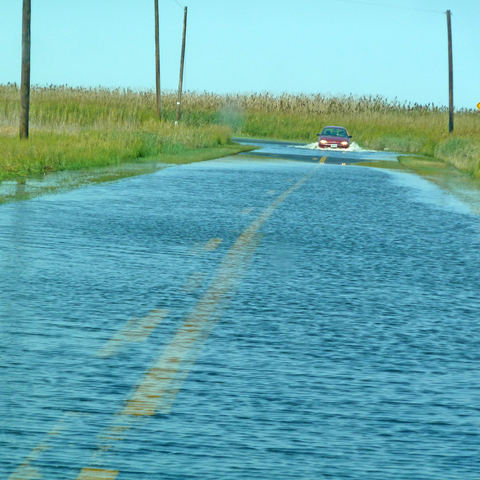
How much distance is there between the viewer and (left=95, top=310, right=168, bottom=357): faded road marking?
20.0 ft

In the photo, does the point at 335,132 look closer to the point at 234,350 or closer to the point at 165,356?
the point at 234,350

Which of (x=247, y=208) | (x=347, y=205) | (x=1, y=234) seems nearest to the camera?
(x=1, y=234)

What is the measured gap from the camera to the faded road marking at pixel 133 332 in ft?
20.0

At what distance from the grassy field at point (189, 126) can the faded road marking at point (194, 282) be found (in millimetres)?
11777

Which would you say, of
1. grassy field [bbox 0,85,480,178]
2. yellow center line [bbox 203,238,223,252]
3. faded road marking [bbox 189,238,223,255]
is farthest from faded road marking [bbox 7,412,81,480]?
grassy field [bbox 0,85,480,178]

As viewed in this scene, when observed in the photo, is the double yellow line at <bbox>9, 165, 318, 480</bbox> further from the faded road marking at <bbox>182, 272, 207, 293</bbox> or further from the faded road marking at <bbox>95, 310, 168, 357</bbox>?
the faded road marking at <bbox>182, 272, 207, 293</bbox>

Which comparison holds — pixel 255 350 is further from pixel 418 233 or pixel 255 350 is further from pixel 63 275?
pixel 418 233

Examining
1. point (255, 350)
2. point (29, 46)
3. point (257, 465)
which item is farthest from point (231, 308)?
point (29, 46)

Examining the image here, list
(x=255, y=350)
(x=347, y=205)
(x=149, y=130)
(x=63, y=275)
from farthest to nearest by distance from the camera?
1. (x=149, y=130)
2. (x=347, y=205)
3. (x=63, y=275)
4. (x=255, y=350)

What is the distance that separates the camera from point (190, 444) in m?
4.37

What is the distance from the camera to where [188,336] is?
6.57 meters

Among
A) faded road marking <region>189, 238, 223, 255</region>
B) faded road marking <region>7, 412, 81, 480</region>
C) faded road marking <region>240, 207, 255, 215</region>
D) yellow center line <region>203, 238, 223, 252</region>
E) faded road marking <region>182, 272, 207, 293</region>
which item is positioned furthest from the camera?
faded road marking <region>240, 207, 255, 215</region>

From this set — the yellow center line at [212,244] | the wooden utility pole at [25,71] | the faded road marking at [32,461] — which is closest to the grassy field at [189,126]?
the wooden utility pole at [25,71]

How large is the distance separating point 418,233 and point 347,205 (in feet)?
13.3
